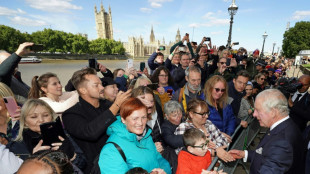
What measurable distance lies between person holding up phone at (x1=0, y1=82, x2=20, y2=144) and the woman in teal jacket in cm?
136

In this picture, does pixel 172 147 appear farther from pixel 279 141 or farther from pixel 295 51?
pixel 295 51

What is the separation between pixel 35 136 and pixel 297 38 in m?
50.9

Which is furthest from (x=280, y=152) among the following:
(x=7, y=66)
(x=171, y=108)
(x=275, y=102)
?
(x=7, y=66)

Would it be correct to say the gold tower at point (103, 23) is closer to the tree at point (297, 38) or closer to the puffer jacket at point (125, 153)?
the tree at point (297, 38)

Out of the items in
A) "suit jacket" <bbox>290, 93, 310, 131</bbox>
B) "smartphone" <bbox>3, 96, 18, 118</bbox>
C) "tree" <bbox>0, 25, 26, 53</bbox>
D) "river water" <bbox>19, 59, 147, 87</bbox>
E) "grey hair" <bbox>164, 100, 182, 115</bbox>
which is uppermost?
"tree" <bbox>0, 25, 26, 53</bbox>

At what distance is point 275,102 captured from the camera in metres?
2.01

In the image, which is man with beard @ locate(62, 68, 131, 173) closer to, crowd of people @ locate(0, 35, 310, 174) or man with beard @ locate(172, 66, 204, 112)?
crowd of people @ locate(0, 35, 310, 174)

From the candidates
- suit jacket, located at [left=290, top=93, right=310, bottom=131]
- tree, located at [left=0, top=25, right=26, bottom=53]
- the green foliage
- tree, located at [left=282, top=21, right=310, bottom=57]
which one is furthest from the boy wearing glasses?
tree, located at [left=0, top=25, right=26, bottom=53]

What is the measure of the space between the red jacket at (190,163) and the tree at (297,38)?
47985 mm

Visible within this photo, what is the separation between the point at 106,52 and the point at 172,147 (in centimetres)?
7924

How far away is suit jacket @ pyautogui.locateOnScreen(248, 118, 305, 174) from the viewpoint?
69.2 inches

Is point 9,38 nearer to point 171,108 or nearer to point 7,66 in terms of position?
point 7,66

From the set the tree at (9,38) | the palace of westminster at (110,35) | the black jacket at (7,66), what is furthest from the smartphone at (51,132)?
the palace of westminster at (110,35)

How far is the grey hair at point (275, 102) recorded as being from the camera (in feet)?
6.55
